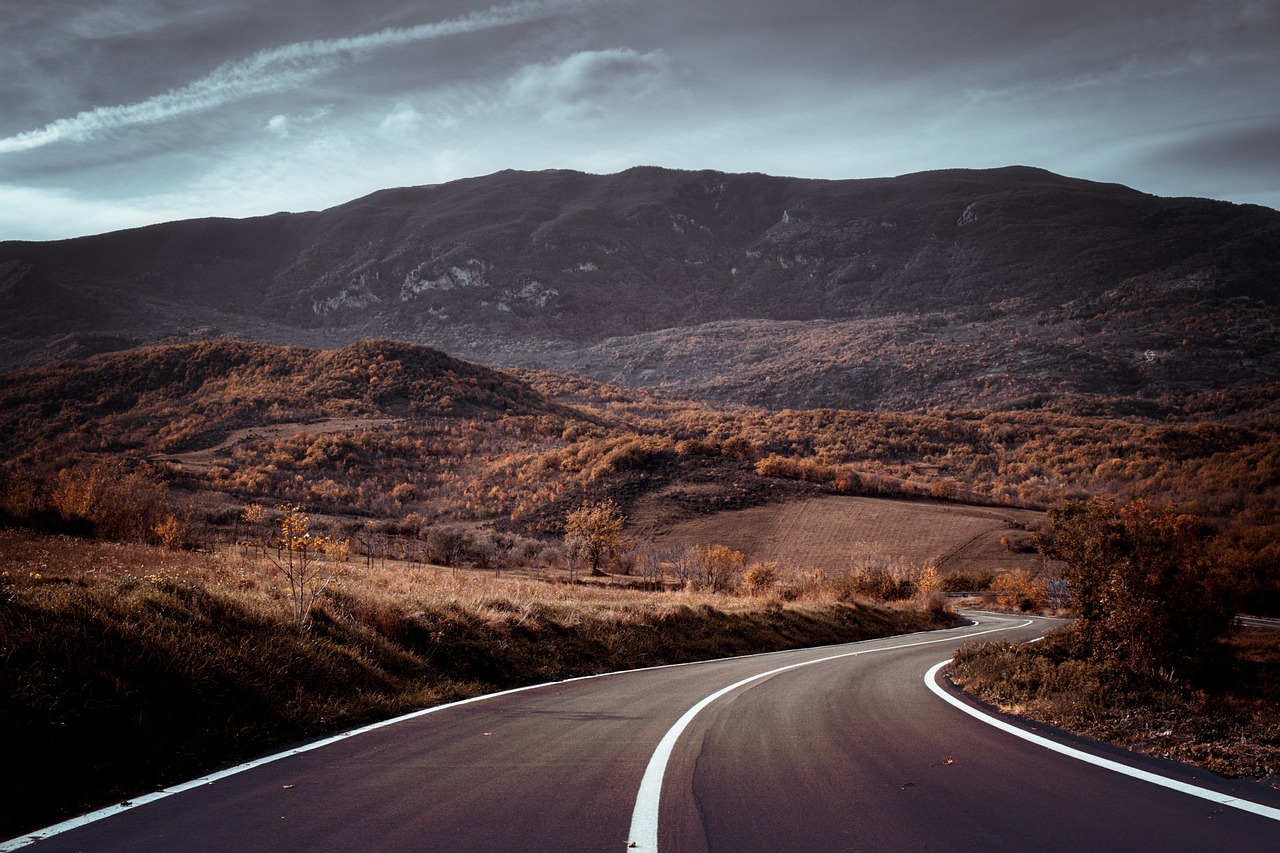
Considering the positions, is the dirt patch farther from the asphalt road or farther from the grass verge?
the asphalt road

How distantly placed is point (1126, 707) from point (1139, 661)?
586cm

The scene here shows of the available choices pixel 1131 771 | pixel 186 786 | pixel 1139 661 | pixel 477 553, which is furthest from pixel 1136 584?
pixel 477 553

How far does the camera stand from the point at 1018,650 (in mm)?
12539

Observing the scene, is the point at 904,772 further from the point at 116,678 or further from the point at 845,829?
the point at 116,678

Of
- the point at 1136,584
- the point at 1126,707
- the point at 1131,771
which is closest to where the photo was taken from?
the point at 1131,771

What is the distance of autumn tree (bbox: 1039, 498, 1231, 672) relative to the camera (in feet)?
45.2

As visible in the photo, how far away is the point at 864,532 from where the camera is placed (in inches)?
2990

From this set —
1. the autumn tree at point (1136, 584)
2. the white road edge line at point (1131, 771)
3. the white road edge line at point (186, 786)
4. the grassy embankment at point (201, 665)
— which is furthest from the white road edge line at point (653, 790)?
the autumn tree at point (1136, 584)

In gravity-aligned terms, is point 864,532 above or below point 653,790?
below

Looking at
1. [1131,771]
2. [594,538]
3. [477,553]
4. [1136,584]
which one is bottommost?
[477,553]

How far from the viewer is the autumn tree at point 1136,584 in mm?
A: 13781

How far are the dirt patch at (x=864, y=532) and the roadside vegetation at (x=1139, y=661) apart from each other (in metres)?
38.4

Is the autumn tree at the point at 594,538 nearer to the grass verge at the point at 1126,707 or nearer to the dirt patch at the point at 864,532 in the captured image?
the dirt patch at the point at 864,532

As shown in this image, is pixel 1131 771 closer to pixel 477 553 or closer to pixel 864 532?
pixel 477 553
